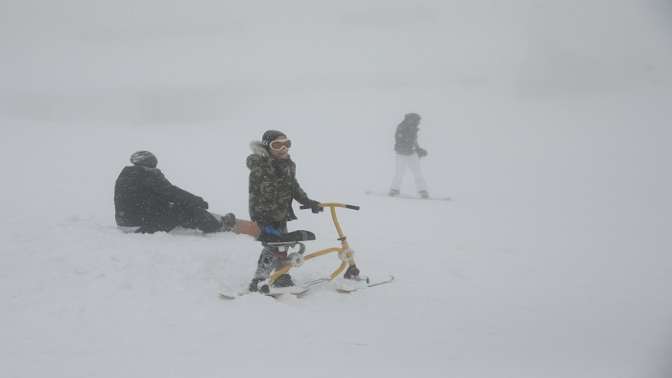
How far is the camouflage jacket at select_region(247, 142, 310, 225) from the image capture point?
4.70 meters

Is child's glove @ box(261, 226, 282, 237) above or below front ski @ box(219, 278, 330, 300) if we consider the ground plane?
above

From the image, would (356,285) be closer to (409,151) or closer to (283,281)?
(283,281)

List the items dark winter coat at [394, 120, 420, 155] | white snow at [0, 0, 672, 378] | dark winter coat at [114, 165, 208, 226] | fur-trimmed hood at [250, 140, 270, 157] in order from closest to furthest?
white snow at [0, 0, 672, 378], fur-trimmed hood at [250, 140, 270, 157], dark winter coat at [114, 165, 208, 226], dark winter coat at [394, 120, 420, 155]

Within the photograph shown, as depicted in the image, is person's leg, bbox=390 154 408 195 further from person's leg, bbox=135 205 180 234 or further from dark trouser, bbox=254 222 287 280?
dark trouser, bbox=254 222 287 280

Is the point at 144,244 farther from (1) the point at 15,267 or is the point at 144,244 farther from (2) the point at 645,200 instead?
(2) the point at 645,200

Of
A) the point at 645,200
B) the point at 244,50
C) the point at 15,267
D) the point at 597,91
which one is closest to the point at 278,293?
the point at 15,267

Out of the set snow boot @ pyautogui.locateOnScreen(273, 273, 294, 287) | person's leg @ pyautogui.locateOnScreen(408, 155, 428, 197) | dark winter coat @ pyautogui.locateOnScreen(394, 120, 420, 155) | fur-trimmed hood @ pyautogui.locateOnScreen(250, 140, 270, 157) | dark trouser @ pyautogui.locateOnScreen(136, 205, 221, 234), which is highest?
dark winter coat @ pyautogui.locateOnScreen(394, 120, 420, 155)

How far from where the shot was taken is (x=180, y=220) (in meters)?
6.54

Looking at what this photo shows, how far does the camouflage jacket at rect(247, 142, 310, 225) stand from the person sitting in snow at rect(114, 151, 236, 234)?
2036mm

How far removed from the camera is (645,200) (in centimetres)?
1220

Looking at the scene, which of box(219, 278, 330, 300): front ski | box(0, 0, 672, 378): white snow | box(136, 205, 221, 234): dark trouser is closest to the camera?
box(0, 0, 672, 378): white snow

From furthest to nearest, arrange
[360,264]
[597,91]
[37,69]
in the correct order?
[37,69] → [597,91] → [360,264]

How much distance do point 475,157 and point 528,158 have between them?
2076 millimetres

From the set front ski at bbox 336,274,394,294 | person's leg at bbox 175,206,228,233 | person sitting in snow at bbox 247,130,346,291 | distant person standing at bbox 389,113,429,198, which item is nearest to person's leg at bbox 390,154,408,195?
distant person standing at bbox 389,113,429,198
